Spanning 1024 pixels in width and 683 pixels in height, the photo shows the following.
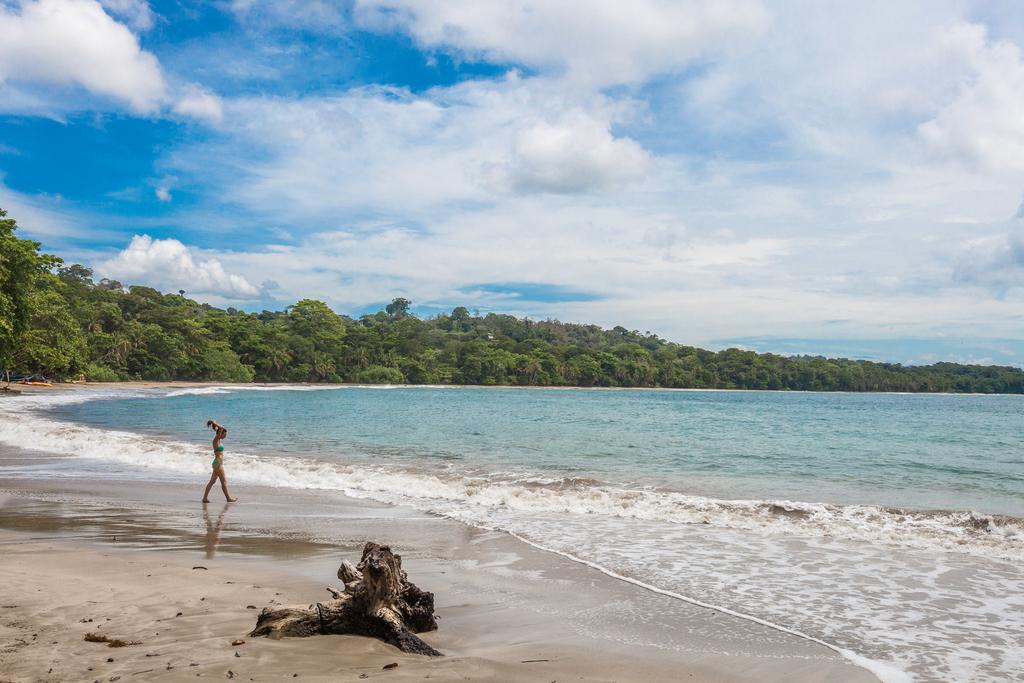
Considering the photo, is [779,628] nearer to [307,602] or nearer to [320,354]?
[307,602]

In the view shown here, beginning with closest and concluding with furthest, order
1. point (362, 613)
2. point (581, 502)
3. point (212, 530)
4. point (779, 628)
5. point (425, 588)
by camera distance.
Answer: point (362, 613) < point (779, 628) < point (425, 588) < point (212, 530) < point (581, 502)

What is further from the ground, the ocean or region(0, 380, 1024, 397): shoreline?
the ocean

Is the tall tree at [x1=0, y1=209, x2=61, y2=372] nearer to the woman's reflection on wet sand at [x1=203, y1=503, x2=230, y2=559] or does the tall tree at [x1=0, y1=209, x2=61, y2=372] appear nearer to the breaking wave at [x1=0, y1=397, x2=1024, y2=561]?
the breaking wave at [x1=0, y1=397, x2=1024, y2=561]

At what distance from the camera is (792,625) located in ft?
20.3

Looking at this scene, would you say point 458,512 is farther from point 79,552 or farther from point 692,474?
point 692,474

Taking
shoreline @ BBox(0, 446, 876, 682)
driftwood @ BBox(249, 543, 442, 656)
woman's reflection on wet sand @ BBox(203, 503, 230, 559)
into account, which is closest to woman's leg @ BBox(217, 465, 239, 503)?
woman's reflection on wet sand @ BBox(203, 503, 230, 559)

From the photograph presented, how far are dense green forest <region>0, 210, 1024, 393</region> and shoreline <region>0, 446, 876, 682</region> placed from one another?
30324mm

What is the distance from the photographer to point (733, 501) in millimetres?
12750

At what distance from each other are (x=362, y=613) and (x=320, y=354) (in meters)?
109

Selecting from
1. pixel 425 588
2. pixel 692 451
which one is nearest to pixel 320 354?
pixel 692 451

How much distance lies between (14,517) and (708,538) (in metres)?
10.1

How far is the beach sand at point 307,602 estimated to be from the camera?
447cm

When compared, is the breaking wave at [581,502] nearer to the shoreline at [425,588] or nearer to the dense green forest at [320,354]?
the shoreline at [425,588]

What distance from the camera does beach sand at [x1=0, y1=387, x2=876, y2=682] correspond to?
14.7 ft
